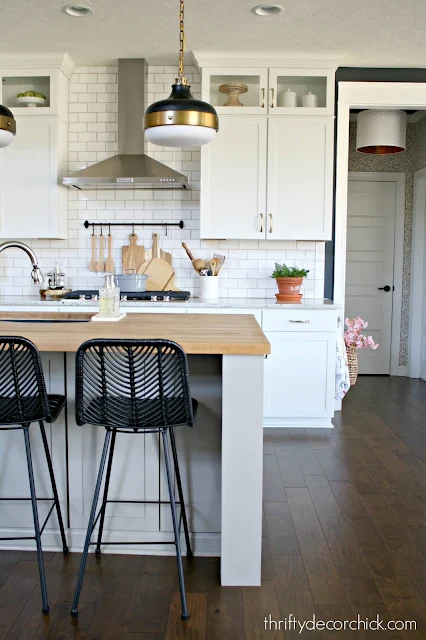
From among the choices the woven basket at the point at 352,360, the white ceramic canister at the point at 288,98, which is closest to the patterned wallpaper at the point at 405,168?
the woven basket at the point at 352,360

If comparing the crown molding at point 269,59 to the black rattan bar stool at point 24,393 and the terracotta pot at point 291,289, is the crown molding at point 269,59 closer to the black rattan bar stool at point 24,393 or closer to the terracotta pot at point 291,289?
the terracotta pot at point 291,289

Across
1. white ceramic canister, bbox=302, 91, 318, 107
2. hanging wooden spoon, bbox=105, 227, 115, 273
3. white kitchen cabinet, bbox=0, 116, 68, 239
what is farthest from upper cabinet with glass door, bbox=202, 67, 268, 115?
hanging wooden spoon, bbox=105, 227, 115, 273

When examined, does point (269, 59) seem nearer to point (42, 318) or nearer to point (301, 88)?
point (301, 88)

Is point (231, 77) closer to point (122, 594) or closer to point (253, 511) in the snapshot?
point (253, 511)

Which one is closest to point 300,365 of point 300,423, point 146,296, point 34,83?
point 300,423

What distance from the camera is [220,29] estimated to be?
4.43m

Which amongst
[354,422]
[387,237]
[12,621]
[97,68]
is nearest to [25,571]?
[12,621]

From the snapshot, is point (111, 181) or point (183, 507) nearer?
point (183, 507)

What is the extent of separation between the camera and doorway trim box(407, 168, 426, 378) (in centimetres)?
688

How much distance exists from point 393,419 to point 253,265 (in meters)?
1.71

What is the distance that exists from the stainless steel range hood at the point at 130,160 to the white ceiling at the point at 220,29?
185 mm

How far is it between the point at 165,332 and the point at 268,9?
2.46 metres

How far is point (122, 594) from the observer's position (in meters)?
2.46

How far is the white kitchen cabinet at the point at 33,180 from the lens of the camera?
5090 millimetres
